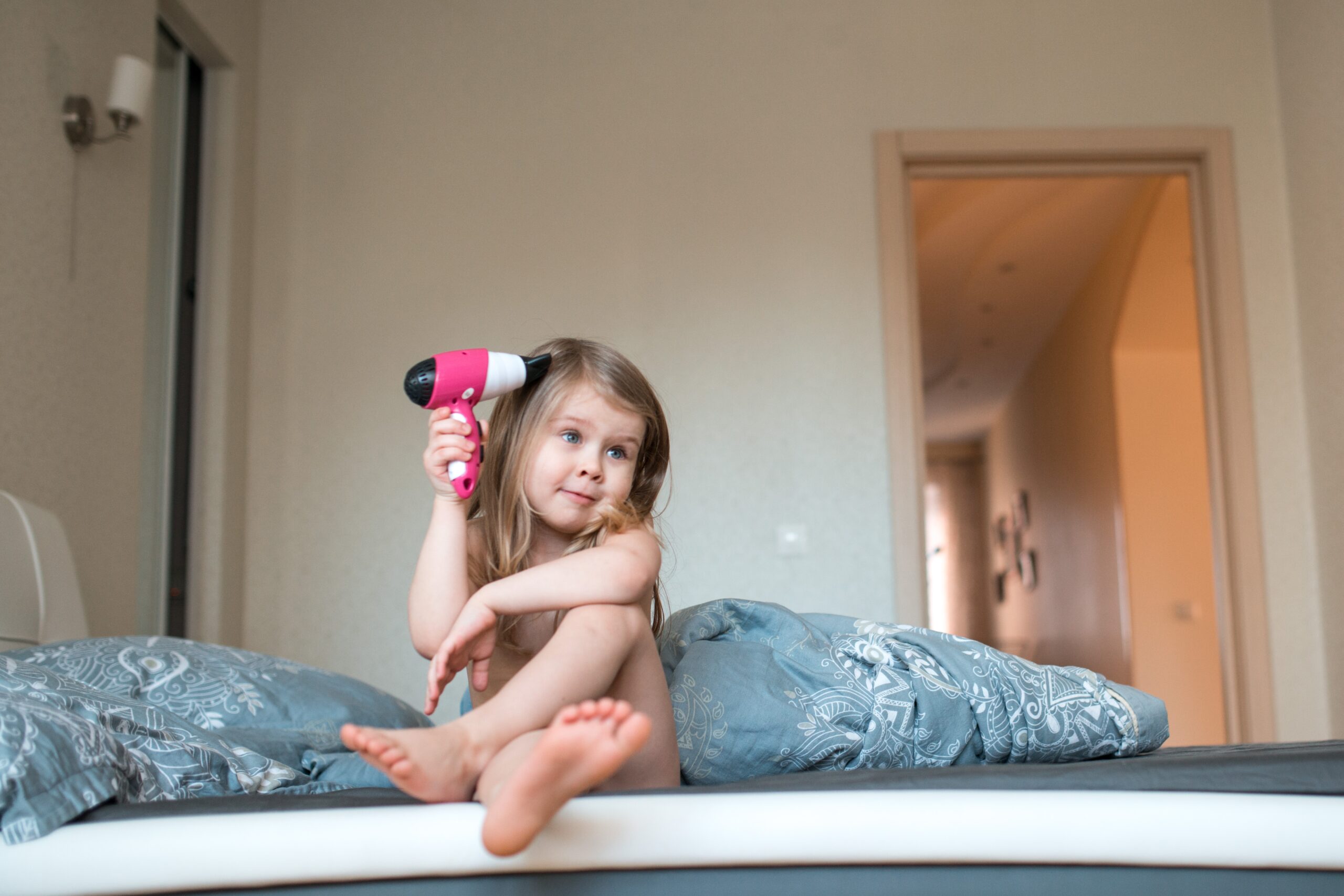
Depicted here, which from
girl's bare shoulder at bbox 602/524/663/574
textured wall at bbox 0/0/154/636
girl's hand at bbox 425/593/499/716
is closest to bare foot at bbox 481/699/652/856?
girl's hand at bbox 425/593/499/716

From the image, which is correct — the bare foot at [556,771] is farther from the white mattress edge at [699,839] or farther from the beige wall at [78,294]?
the beige wall at [78,294]

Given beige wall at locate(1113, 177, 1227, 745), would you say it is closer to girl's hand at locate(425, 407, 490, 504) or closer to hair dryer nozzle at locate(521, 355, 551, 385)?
hair dryer nozzle at locate(521, 355, 551, 385)

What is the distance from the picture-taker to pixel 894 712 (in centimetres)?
121

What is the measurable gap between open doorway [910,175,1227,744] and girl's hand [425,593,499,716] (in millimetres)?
3666

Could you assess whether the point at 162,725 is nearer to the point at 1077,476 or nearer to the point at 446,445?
the point at 446,445

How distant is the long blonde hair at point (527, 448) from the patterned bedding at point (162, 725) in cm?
29

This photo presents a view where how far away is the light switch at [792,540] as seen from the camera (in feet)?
10.1

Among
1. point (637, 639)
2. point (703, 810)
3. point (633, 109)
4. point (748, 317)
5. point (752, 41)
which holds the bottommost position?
point (703, 810)

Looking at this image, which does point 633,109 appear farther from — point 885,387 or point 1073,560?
point 1073,560

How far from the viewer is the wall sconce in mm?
2244

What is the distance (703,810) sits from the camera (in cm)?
85

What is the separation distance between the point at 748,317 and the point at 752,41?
854 mm

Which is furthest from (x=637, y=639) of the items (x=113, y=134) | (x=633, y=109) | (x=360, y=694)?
(x=633, y=109)

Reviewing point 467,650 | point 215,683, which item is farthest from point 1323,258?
point 215,683
